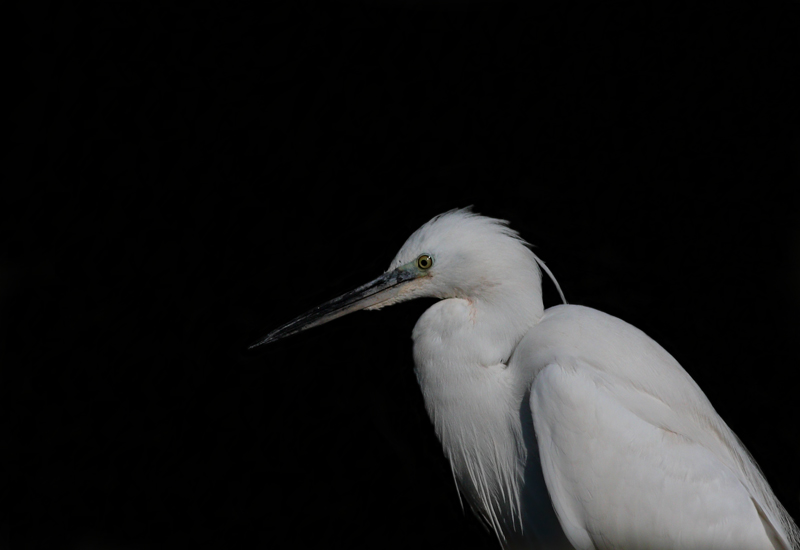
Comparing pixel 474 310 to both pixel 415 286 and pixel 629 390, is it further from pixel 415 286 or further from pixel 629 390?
pixel 629 390

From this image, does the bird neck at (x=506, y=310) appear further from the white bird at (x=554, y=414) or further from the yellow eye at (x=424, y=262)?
the yellow eye at (x=424, y=262)

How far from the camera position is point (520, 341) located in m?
1.49

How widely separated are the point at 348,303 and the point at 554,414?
0.60 metres

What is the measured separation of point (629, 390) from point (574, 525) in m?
0.33

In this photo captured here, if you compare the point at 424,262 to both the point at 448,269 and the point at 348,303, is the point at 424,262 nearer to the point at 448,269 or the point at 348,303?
the point at 448,269

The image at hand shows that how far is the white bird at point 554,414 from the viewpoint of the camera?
126 centimetres

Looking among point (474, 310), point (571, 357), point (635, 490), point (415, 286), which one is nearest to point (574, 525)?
point (635, 490)

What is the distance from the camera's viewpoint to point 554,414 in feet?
4.23

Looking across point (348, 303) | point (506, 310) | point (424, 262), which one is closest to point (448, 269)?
point (424, 262)

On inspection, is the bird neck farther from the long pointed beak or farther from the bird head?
the long pointed beak

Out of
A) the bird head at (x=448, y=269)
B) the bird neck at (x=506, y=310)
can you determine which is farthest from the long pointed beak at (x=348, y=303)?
the bird neck at (x=506, y=310)

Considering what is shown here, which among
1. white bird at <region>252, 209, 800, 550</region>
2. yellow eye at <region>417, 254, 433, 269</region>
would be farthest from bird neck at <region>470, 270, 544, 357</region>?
yellow eye at <region>417, 254, 433, 269</region>

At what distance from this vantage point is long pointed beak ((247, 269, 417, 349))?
1548 mm

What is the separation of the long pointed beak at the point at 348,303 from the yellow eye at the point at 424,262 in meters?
0.05
